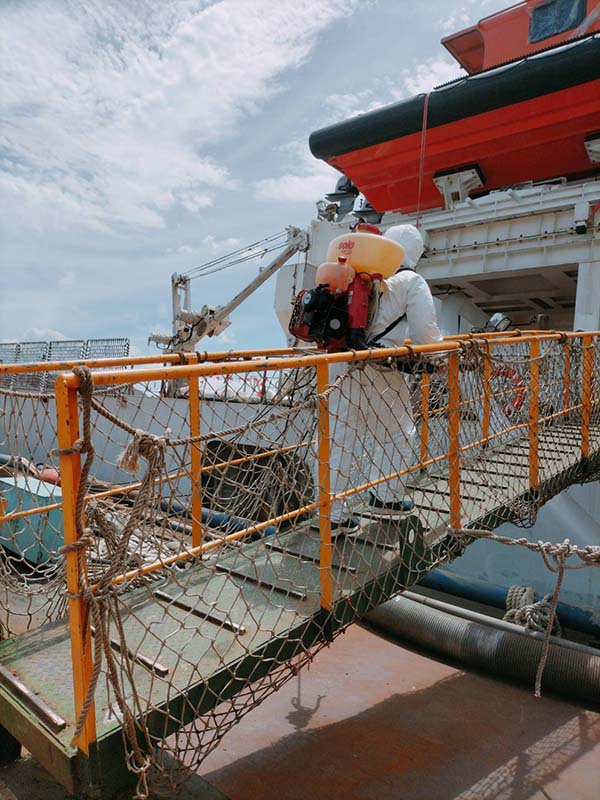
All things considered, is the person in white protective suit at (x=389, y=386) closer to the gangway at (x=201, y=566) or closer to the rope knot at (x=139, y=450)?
the gangway at (x=201, y=566)

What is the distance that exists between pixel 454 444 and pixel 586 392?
1883 mm

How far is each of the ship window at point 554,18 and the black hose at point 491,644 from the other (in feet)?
27.2

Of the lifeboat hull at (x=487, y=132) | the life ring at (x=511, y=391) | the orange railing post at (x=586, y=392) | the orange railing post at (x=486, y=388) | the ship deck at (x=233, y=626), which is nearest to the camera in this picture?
the ship deck at (x=233, y=626)

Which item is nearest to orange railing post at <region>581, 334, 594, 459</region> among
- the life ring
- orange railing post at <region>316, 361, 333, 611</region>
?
the life ring

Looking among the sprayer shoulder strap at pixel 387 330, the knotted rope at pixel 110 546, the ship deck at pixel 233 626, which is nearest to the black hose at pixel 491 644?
the ship deck at pixel 233 626

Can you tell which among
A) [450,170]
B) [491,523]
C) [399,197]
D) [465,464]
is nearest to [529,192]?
[450,170]

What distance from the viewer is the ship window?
7.89 meters

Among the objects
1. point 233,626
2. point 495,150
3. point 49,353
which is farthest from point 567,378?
point 49,353

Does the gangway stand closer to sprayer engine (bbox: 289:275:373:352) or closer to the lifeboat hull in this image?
sprayer engine (bbox: 289:275:373:352)

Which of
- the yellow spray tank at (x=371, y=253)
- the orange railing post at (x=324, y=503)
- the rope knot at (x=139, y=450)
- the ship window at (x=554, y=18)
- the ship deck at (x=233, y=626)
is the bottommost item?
the ship deck at (x=233, y=626)

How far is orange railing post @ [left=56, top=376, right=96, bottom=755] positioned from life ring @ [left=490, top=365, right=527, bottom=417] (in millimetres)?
2934

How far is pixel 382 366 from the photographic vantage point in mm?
2744

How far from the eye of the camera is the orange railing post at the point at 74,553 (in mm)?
1445

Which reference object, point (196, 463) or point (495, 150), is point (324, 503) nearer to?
point (196, 463)
